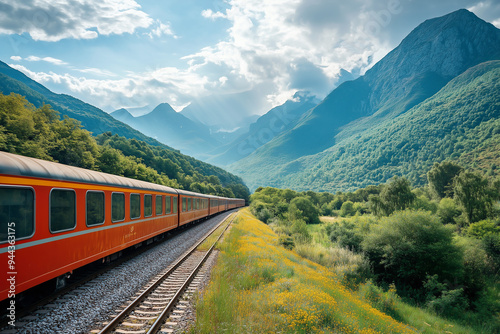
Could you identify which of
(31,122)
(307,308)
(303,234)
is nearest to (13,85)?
(31,122)

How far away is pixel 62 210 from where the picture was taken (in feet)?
22.5

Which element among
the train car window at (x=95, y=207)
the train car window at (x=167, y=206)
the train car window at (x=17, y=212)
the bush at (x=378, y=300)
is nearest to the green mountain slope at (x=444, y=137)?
the bush at (x=378, y=300)

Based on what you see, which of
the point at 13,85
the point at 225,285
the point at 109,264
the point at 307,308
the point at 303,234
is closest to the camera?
the point at 307,308

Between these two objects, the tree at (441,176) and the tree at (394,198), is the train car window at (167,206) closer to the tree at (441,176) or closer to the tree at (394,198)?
the tree at (394,198)

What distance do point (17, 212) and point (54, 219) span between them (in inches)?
46.0

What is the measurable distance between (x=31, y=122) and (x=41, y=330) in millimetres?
38761

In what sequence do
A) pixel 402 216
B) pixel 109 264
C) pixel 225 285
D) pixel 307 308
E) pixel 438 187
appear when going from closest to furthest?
pixel 307 308
pixel 225 285
pixel 109 264
pixel 402 216
pixel 438 187

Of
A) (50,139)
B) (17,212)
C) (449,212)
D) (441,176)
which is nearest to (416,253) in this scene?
(17,212)

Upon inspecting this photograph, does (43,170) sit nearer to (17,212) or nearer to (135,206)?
(17,212)

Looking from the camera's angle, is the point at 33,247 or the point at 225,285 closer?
the point at 33,247

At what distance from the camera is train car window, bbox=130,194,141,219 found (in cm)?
1141

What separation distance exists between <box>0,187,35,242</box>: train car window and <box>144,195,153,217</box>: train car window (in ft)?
23.9

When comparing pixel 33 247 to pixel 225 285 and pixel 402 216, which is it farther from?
pixel 402 216

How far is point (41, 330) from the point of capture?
17.1 feet
